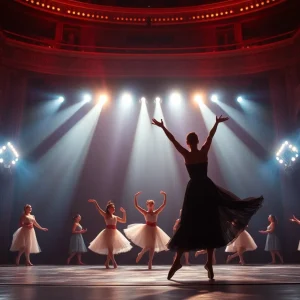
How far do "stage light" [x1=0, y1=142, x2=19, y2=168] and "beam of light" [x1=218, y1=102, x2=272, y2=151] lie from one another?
8094mm

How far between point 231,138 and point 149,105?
3.60 meters

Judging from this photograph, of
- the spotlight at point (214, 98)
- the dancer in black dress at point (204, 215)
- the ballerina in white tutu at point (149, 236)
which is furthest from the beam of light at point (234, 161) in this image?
the dancer in black dress at point (204, 215)

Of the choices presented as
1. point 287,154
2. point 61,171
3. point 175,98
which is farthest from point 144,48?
point 287,154

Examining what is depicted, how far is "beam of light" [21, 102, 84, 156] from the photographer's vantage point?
556 inches

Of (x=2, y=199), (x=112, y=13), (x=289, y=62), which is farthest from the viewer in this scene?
(x=112, y=13)

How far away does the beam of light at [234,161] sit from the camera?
14.0 m

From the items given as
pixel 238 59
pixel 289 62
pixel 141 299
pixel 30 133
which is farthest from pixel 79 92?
pixel 141 299

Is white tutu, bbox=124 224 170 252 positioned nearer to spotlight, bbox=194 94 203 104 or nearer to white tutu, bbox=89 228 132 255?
white tutu, bbox=89 228 132 255

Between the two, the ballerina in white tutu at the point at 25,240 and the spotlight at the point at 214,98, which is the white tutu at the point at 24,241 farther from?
the spotlight at the point at 214,98

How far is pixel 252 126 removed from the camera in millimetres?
14516

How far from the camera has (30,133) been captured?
14203 millimetres

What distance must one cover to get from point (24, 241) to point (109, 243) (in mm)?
3166

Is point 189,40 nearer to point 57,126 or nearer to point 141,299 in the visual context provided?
point 57,126

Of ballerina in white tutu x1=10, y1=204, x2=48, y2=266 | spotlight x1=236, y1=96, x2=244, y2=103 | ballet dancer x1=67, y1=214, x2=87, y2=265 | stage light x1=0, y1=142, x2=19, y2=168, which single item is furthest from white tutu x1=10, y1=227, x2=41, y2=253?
spotlight x1=236, y1=96, x2=244, y2=103
